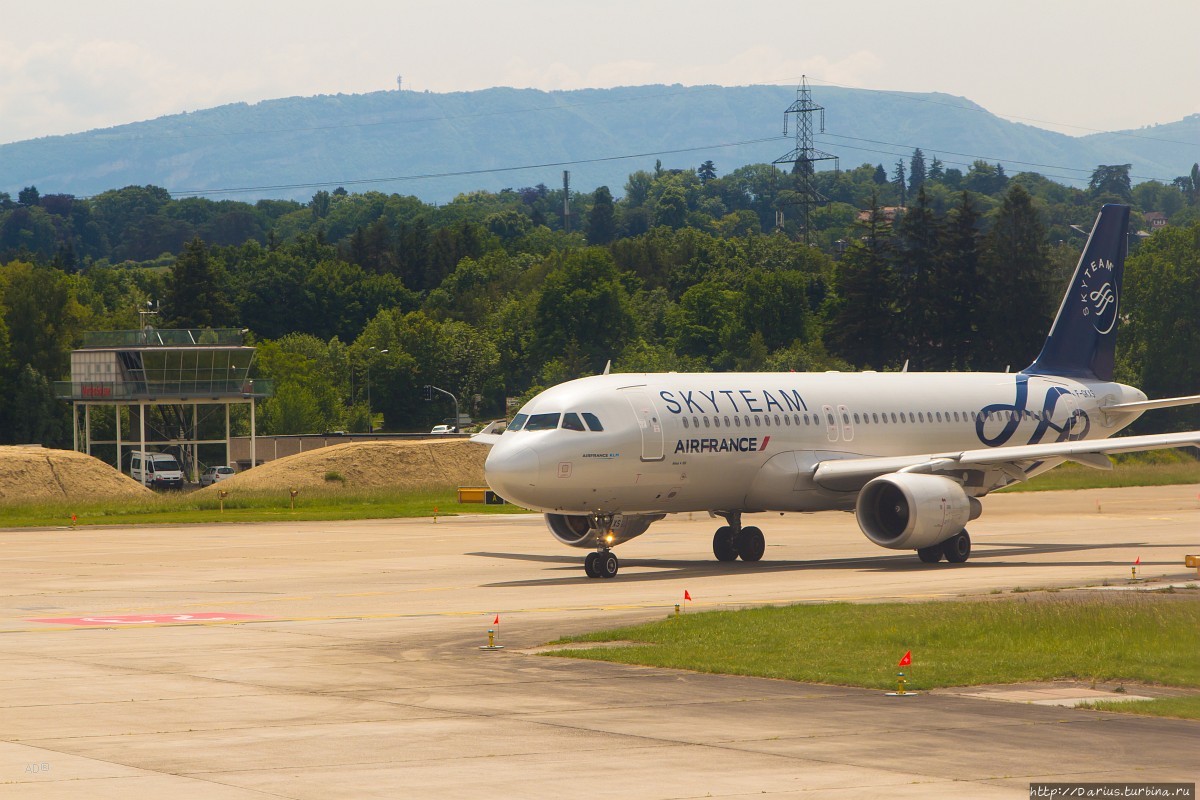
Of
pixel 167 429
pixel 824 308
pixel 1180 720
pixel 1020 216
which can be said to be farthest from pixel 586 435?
pixel 824 308

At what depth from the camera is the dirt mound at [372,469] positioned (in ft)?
252

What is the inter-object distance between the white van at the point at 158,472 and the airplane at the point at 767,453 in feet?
211

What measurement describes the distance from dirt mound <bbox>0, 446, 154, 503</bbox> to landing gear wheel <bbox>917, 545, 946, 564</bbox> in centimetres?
4589

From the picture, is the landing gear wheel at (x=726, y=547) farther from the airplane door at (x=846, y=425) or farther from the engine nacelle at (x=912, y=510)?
the airplane door at (x=846, y=425)

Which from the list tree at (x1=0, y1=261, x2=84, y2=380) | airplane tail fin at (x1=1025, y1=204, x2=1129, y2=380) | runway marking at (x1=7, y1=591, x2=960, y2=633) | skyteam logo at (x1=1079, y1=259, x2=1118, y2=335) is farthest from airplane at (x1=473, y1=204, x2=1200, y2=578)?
tree at (x1=0, y1=261, x2=84, y2=380)

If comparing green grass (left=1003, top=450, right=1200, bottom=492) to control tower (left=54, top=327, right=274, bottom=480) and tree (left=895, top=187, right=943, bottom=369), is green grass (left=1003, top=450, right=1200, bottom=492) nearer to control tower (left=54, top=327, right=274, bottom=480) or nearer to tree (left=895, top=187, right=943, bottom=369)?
tree (left=895, top=187, right=943, bottom=369)

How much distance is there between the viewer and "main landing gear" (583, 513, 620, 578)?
35.3 metres

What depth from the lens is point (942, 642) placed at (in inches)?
870

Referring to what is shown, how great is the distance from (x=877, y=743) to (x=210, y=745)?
6672 millimetres

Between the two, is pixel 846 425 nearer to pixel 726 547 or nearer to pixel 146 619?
pixel 726 547

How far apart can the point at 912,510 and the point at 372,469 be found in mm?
46686

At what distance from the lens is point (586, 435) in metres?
34.7

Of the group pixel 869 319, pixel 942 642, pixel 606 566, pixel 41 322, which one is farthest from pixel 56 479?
pixel 869 319

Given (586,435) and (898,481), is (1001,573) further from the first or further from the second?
(586,435)
